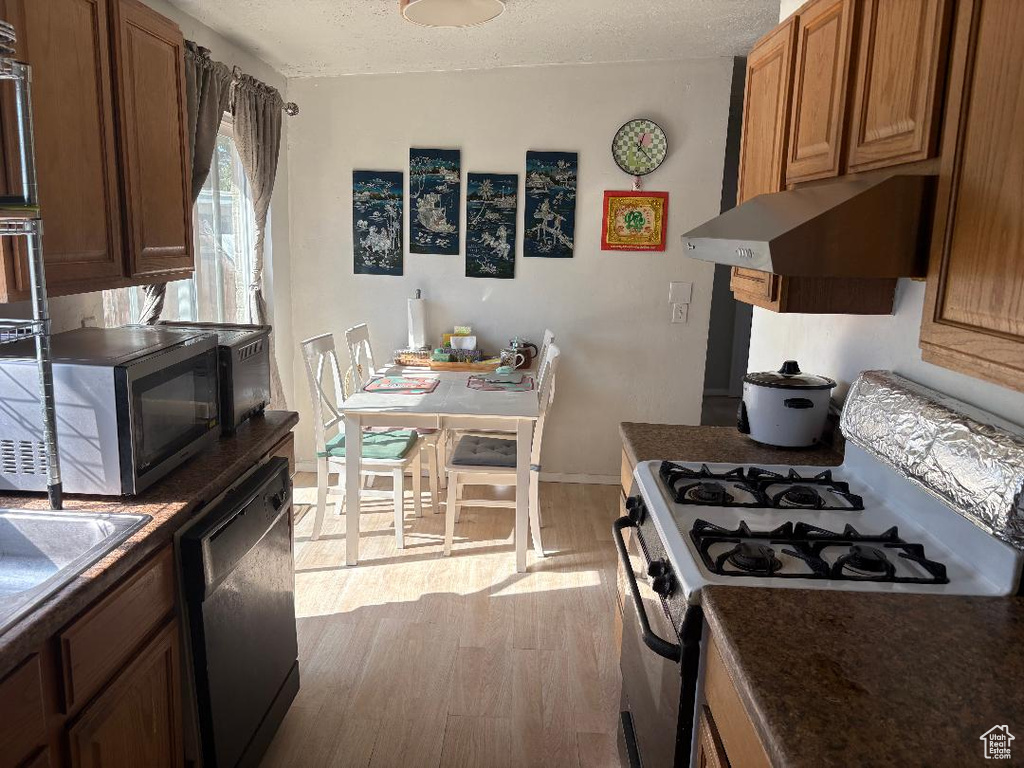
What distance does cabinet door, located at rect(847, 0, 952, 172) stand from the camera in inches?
52.2

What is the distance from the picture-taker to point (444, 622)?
2836 mm

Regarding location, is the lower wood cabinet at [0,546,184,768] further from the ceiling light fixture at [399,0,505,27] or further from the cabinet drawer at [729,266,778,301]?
the ceiling light fixture at [399,0,505,27]

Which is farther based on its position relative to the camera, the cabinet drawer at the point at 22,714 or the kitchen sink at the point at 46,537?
the kitchen sink at the point at 46,537

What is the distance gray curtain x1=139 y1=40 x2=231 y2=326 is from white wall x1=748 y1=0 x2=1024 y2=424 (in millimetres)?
2208

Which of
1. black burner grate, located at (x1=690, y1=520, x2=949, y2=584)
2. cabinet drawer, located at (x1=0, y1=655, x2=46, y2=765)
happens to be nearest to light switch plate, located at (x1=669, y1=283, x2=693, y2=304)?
black burner grate, located at (x1=690, y1=520, x2=949, y2=584)

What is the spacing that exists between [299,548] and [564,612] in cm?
129

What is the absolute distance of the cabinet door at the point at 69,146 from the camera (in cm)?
155

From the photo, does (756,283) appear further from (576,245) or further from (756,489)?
(576,245)

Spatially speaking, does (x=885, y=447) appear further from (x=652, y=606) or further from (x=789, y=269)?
(x=652, y=606)

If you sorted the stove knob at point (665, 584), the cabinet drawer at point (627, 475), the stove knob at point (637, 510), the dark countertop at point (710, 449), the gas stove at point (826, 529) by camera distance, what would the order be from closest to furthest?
the gas stove at point (826, 529)
the stove knob at point (665, 584)
the stove knob at point (637, 510)
the dark countertop at point (710, 449)
the cabinet drawer at point (627, 475)

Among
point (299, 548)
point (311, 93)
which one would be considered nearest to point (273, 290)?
point (311, 93)

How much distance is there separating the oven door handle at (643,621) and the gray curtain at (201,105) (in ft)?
6.28

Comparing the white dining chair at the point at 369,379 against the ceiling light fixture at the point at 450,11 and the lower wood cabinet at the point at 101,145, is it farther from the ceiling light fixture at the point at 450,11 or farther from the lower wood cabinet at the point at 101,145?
the ceiling light fixture at the point at 450,11

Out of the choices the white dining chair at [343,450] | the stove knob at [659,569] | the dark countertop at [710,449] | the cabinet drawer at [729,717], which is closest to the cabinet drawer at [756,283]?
the dark countertop at [710,449]
